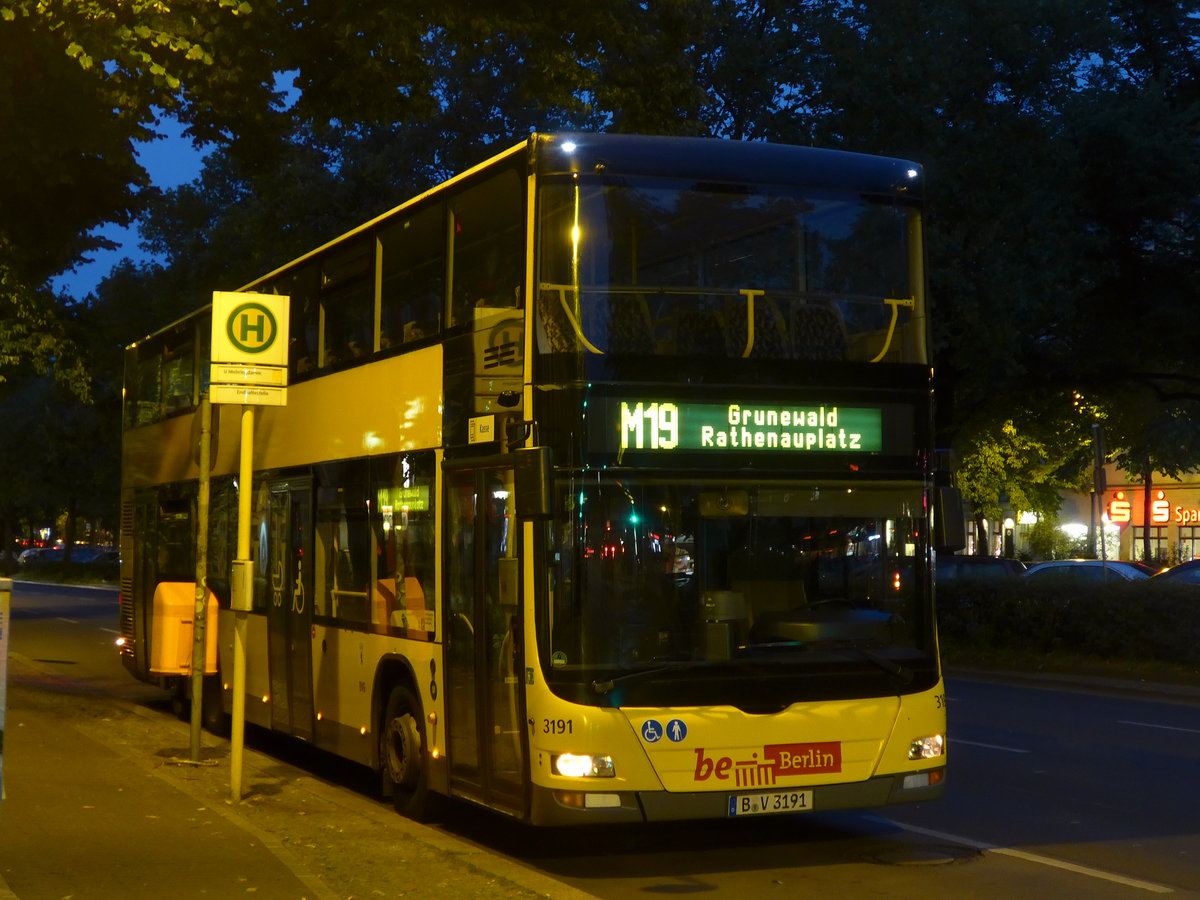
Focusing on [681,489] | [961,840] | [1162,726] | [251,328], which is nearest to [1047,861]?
[961,840]

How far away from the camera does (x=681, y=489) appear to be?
358 inches

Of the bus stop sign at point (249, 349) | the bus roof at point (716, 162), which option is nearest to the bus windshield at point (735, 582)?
the bus roof at point (716, 162)

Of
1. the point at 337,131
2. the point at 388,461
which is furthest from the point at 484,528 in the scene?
the point at 337,131

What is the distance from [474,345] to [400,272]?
182 cm

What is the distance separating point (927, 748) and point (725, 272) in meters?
2.96

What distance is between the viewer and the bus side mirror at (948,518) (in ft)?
31.2

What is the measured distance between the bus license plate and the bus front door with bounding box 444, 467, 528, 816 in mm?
1181

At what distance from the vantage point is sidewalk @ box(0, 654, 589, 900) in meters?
8.14

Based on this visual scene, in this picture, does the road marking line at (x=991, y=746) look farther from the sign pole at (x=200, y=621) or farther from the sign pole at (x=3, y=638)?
the sign pole at (x=3, y=638)

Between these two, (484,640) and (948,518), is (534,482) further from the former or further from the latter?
(948,518)

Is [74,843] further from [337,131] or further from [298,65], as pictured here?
[337,131]

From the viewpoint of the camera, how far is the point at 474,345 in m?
10.1

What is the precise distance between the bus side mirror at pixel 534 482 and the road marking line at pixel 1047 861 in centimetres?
359

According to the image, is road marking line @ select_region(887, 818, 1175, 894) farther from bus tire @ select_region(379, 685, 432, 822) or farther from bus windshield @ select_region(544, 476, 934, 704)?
bus tire @ select_region(379, 685, 432, 822)
